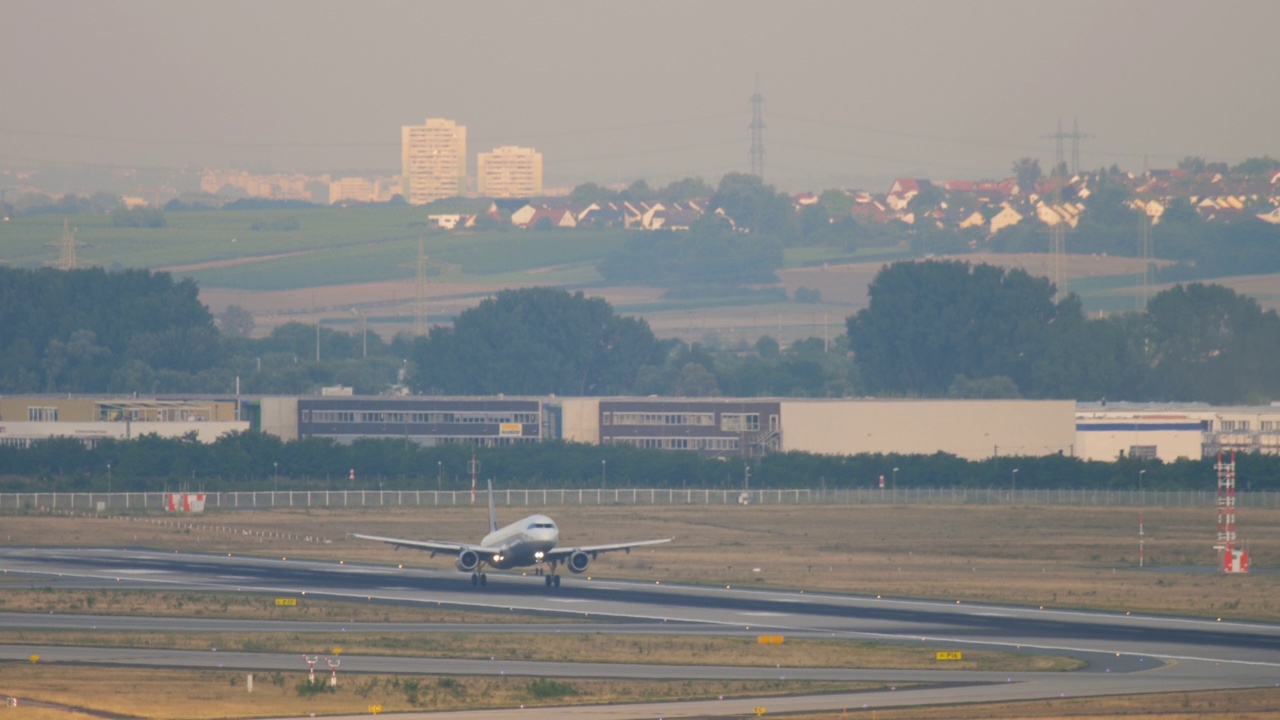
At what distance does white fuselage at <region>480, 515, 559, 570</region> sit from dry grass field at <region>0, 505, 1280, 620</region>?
25.3 ft

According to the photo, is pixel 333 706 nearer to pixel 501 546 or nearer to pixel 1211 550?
pixel 501 546

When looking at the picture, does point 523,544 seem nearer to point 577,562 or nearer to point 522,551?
point 522,551

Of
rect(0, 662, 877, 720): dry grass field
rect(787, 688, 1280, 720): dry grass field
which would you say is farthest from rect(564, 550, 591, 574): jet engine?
rect(787, 688, 1280, 720): dry grass field

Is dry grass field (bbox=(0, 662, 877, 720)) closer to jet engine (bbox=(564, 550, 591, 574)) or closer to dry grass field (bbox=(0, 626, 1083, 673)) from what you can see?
dry grass field (bbox=(0, 626, 1083, 673))

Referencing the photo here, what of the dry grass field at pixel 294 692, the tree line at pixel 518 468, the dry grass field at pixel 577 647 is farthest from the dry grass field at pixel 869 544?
the dry grass field at pixel 294 692

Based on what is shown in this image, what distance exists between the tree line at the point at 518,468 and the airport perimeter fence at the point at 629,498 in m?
3.74

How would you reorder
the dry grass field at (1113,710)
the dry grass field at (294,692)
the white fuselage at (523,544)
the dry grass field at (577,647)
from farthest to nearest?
the white fuselage at (523,544) < the dry grass field at (577,647) < the dry grass field at (294,692) < the dry grass field at (1113,710)

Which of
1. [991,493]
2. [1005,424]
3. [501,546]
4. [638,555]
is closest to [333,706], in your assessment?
[501,546]

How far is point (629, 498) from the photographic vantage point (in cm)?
12788

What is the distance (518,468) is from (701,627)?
78.7 m

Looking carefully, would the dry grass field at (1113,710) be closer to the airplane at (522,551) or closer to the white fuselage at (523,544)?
the airplane at (522,551)

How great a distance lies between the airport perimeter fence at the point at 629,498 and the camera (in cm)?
11812

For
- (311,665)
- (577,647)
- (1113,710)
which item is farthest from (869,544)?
(311,665)

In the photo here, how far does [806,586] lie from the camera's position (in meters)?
78.1
